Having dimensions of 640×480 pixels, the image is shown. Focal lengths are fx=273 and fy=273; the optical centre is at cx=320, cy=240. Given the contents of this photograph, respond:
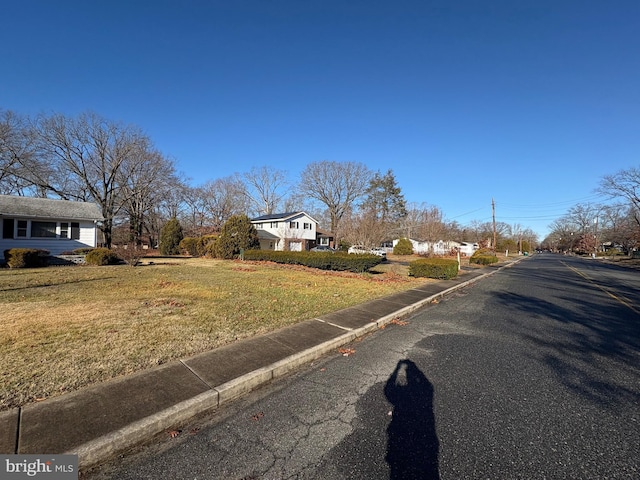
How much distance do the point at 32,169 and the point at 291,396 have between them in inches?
1393

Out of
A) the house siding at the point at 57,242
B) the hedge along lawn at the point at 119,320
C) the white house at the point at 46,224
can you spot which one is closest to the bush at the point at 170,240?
the white house at the point at 46,224

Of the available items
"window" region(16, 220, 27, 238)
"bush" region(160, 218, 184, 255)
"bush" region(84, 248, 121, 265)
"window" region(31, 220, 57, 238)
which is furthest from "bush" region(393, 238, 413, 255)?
"window" region(16, 220, 27, 238)

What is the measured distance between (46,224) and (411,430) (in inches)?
965

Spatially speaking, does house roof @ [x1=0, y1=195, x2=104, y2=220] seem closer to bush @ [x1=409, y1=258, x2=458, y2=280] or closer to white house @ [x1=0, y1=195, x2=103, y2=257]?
white house @ [x1=0, y1=195, x2=103, y2=257]

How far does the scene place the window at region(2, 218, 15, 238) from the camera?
54.6 ft

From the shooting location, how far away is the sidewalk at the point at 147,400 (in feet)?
7.39

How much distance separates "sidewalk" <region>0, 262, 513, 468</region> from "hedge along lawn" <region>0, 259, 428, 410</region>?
321 millimetres

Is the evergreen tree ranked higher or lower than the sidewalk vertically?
higher

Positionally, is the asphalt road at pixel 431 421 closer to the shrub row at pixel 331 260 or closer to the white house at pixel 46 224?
the shrub row at pixel 331 260

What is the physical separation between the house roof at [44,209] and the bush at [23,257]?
4531 mm

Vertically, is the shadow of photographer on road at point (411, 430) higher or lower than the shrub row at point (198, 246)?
lower

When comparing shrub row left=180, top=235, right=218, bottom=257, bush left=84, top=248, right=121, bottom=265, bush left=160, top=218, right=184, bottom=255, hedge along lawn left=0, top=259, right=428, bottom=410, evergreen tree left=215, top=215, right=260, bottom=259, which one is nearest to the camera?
hedge along lawn left=0, top=259, right=428, bottom=410

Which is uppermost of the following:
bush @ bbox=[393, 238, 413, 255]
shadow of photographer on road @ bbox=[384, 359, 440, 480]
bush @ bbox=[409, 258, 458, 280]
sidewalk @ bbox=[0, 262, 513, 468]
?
bush @ bbox=[393, 238, 413, 255]

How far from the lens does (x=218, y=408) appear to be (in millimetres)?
2984
